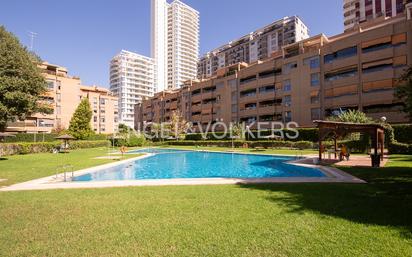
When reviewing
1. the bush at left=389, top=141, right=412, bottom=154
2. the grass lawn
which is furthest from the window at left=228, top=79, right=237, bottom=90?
the grass lawn

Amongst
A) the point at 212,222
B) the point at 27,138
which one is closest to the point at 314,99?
the point at 212,222

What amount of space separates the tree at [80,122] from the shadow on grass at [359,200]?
44247mm

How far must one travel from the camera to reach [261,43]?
98250mm

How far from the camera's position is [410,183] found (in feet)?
32.9

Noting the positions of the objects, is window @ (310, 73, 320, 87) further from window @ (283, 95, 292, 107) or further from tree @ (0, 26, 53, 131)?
tree @ (0, 26, 53, 131)

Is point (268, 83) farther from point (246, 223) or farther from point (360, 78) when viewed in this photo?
point (246, 223)

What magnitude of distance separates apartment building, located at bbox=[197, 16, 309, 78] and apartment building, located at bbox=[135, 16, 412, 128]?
23.4 metres

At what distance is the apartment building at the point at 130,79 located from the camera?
407ft

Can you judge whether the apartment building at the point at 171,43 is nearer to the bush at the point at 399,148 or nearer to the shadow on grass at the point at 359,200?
the bush at the point at 399,148

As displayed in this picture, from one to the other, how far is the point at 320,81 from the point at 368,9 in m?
37.4

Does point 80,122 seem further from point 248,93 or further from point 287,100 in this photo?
point 287,100

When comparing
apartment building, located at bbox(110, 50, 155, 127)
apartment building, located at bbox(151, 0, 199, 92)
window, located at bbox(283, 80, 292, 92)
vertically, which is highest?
apartment building, located at bbox(151, 0, 199, 92)

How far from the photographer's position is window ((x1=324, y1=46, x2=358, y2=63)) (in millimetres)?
37906

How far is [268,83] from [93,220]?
4859 centimetres
